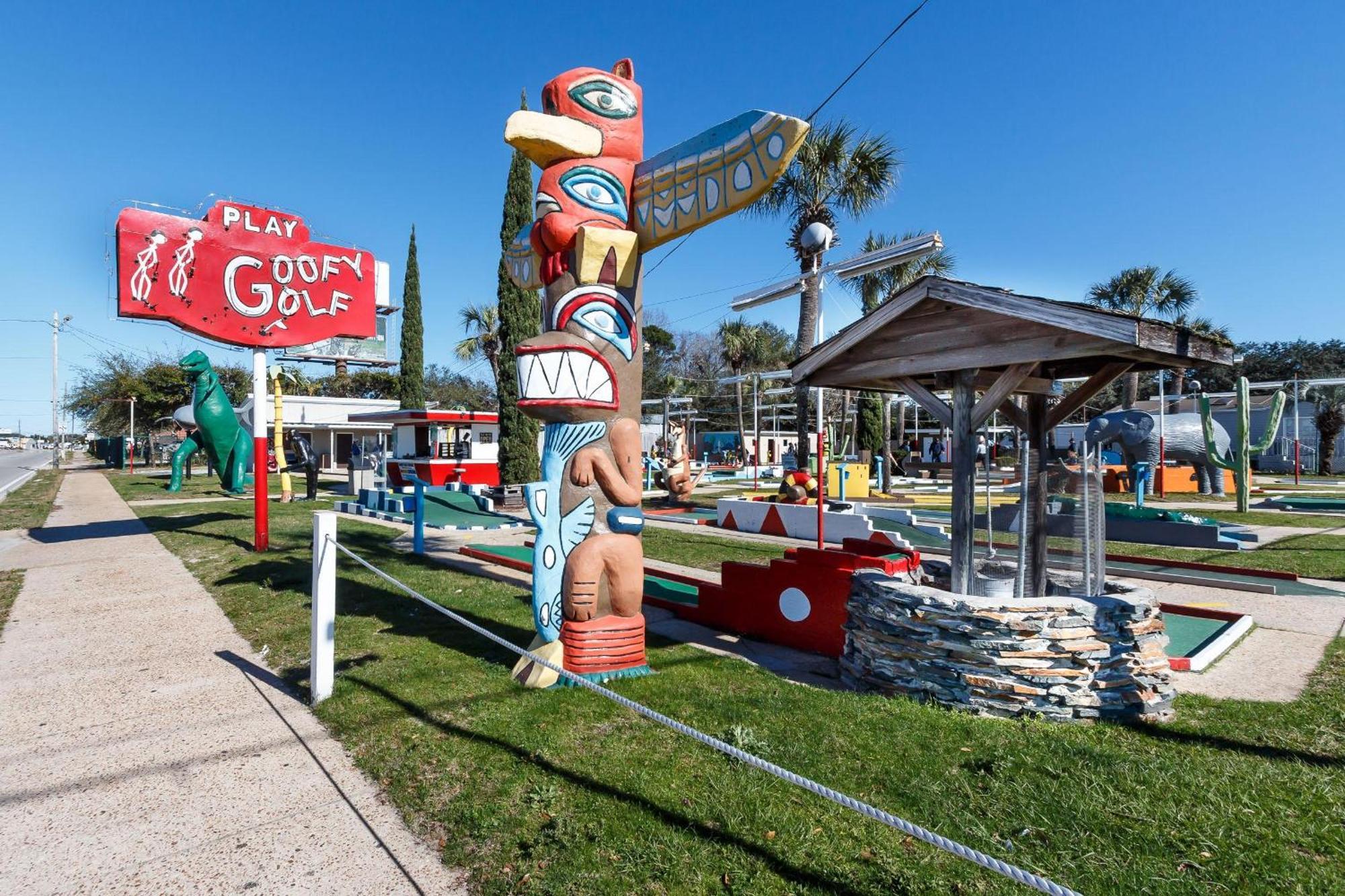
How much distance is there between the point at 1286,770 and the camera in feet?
11.8

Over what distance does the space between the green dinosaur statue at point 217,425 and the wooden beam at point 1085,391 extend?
45.9ft

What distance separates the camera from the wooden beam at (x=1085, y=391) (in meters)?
5.06

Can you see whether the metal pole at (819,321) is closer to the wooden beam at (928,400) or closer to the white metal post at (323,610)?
the wooden beam at (928,400)

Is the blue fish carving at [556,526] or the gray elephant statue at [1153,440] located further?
the gray elephant statue at [1153,440]

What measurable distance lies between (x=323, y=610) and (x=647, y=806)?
9.03ft

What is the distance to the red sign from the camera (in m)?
9.44

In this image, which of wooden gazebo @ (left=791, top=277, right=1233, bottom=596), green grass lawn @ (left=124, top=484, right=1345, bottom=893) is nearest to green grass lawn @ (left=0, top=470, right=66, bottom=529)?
green grass lawn @ (left=124, top=484, right=1345, bottom=893)

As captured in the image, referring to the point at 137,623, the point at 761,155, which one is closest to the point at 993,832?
the point at 761,155

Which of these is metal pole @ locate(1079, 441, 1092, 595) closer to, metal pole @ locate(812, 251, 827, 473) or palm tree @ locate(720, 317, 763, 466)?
metal pole @ locate(812, 251, 827, 473)

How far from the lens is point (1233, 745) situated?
3.97m

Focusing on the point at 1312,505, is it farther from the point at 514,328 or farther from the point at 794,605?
the point at 514,328


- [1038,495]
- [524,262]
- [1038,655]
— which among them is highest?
[524,262]

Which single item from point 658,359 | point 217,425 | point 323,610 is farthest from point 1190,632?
point 658,359

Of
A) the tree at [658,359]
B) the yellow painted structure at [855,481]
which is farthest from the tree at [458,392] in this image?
the yellow painted structure at [855,481]
